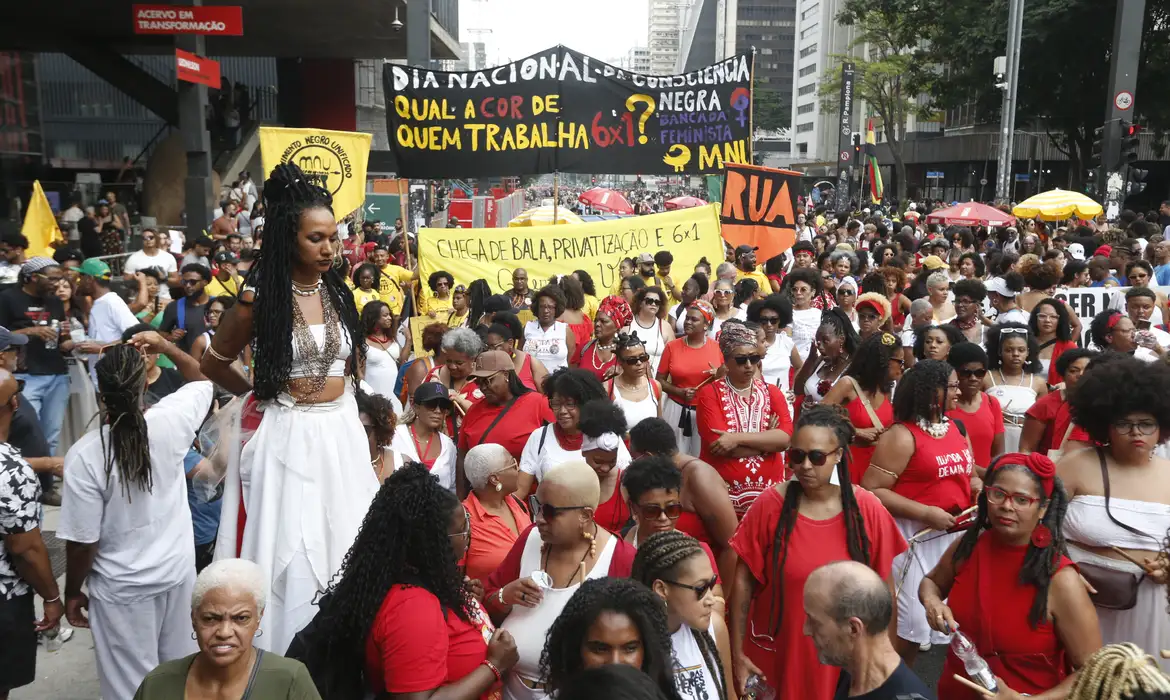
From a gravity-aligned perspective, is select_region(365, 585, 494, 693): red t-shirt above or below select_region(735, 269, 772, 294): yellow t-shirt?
below

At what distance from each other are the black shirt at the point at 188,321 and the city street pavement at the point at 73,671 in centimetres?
306

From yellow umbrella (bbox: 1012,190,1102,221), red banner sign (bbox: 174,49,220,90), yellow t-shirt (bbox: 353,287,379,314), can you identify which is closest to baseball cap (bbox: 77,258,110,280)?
yellow t-shirt (bbox: 353,287,379,314)

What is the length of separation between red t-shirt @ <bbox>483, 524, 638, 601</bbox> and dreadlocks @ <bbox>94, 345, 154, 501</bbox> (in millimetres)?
1438

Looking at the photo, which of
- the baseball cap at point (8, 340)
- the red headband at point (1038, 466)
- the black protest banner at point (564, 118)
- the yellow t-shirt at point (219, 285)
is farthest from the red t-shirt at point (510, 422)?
the black protest banner at point (564, 118)

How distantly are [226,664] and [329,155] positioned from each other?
23.2 feet

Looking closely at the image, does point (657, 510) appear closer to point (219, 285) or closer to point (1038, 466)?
point (1038, 466)

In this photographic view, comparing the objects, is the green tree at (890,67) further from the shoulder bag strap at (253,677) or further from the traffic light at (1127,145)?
the shoulder bag strap at (253,677)

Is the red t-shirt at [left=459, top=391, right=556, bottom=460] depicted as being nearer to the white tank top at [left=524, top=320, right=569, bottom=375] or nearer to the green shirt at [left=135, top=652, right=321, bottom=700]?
the white tank top at [left=524, top=320, right=569, bottom=375]

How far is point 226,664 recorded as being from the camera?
9.57ft

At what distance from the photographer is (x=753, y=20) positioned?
174 metres

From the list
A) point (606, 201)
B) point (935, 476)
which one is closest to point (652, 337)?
point (935, 476)

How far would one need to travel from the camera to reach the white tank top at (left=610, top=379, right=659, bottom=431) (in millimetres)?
5957

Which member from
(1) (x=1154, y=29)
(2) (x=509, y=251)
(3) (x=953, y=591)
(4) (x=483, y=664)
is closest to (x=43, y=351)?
(2) (x=509, y=251)

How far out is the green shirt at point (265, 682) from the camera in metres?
2.88
